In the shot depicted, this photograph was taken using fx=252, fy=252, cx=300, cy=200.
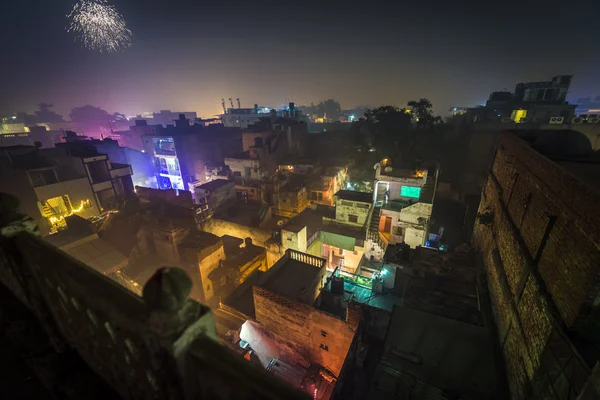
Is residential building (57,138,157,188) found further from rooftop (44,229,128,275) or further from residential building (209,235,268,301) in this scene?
residential building (209,235,268,301)

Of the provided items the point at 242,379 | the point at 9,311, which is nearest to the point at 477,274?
the point at 242,379

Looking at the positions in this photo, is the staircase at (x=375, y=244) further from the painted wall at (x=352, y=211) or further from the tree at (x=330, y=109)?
the tree at (x=330, y=109)

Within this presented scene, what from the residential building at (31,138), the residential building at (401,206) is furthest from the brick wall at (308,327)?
the residential building at (31,138)

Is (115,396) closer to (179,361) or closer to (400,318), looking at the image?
(179,361)

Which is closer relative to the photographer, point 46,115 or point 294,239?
point 294,239

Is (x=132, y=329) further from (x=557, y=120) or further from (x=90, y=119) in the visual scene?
(x=90, y=119)

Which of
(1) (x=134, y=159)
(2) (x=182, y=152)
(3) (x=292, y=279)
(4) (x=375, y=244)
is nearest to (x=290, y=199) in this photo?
(4) (x=375, y=244)
